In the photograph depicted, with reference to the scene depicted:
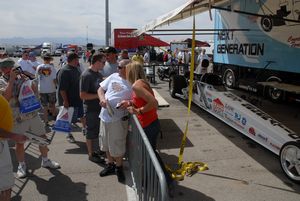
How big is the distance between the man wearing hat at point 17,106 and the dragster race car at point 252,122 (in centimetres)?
351

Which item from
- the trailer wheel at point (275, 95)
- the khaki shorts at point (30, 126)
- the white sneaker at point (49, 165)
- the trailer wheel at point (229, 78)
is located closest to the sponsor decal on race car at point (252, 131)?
the white sneaker at point (49, 165)

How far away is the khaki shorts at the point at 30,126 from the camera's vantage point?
4.53 meters

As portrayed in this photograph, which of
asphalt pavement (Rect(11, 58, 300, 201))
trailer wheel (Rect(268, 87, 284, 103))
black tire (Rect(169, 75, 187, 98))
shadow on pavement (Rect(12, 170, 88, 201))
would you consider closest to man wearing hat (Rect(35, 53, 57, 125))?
A: asphalt pavement (Rect(11, 58, 300, 201))

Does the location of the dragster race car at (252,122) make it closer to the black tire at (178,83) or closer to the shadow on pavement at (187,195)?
the shadow on pavement at (187,195)

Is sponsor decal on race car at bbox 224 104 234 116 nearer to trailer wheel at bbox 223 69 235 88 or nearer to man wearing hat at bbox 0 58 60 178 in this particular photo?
man wearing hat at bbox 0 58 60 178

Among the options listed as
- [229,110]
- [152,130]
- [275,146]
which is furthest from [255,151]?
[152,130]

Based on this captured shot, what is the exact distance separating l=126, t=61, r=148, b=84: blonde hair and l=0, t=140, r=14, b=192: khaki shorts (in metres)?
1.74

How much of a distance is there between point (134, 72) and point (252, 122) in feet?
8.87

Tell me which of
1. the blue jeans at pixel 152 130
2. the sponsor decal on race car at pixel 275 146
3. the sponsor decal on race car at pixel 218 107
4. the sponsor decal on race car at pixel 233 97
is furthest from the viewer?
the sponsor decal on race car at pixel 218 107

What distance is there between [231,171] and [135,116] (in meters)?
2.00

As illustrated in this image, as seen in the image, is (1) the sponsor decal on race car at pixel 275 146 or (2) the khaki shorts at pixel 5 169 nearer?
(2) the khaki shorts at pixel 5 169

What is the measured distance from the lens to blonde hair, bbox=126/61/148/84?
406 cm

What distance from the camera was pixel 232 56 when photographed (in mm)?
12211

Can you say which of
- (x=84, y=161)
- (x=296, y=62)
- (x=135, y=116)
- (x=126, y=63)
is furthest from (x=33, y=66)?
(x=296, y=62)
